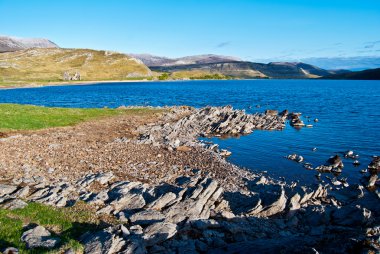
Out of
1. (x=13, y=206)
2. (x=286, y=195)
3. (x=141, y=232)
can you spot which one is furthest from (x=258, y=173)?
(x=13, y=206)

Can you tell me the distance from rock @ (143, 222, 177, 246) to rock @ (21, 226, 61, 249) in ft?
14.5

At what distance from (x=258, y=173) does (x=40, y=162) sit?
2246 cm

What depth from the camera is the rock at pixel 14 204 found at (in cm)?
1891

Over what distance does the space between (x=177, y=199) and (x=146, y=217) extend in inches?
139

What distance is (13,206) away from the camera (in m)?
19.1

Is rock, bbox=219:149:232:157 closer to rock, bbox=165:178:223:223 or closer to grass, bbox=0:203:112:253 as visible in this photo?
rock, bbox=165:178:223:223

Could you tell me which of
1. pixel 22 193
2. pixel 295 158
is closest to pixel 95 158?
pixel 22 193

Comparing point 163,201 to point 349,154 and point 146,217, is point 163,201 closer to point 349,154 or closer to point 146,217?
point 146,217

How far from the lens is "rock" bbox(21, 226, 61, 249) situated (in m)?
14.7

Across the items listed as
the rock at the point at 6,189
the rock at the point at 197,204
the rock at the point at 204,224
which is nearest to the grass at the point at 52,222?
the rock at the point at 6,189

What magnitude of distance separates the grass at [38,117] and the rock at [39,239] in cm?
3208

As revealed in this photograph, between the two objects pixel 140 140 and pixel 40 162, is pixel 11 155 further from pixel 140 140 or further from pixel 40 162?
pixel 140 140

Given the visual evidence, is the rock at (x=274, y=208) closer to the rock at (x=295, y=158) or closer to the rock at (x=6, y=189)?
the rock at (x=295, y=158)

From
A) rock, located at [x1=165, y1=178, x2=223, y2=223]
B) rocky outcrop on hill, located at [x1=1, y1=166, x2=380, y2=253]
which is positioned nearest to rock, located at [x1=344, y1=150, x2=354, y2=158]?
rocky outcrop on hill, located at [x1=1, y1=166, x2=380, y2=253]
